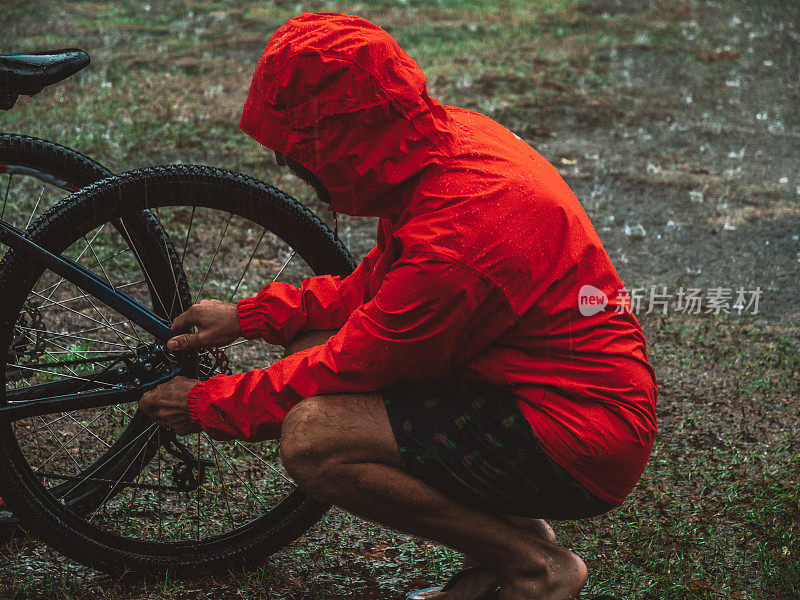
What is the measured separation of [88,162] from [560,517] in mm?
1654

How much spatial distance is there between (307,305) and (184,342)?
0.36 meters

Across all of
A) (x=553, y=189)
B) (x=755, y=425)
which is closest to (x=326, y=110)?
(x=553, y=189)

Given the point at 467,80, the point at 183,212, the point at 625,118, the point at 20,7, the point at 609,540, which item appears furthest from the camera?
the point at 20,7

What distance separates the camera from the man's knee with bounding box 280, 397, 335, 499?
2.27 m

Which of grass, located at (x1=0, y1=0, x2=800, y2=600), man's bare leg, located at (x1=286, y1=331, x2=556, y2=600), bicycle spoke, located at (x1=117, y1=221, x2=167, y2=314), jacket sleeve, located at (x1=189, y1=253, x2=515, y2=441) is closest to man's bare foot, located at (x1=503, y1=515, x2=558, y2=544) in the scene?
man's bare leg, located at (x1=286, y1=331, x2=556, y2=600)

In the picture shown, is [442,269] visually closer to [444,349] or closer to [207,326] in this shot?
[444,349]

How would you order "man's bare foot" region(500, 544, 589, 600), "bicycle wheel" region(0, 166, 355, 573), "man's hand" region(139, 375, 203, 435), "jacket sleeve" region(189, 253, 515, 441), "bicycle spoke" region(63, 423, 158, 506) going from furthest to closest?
"bicycle spoke" region(63, 423, 158, 506), "bicycle wheel" region(0, 166, 355, 573), "man's hand" region(139, 375, 203, 435), "man's bare foot" region(500, 544, 589, 600), "jacket sleeve" region(189, 253, 515, 441)

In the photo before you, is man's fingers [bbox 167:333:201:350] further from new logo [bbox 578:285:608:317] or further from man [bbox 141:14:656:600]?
new logo [bbox 578:285:608:317]

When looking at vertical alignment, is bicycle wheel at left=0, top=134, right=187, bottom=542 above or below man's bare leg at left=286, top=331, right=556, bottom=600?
above

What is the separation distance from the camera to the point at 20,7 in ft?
32.4

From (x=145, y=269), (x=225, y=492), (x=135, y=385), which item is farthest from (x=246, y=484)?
(x=145, y=269)

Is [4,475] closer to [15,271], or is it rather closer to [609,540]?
[15,271]

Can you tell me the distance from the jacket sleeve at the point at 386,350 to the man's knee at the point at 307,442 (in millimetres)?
36

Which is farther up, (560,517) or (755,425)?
(560,517)
